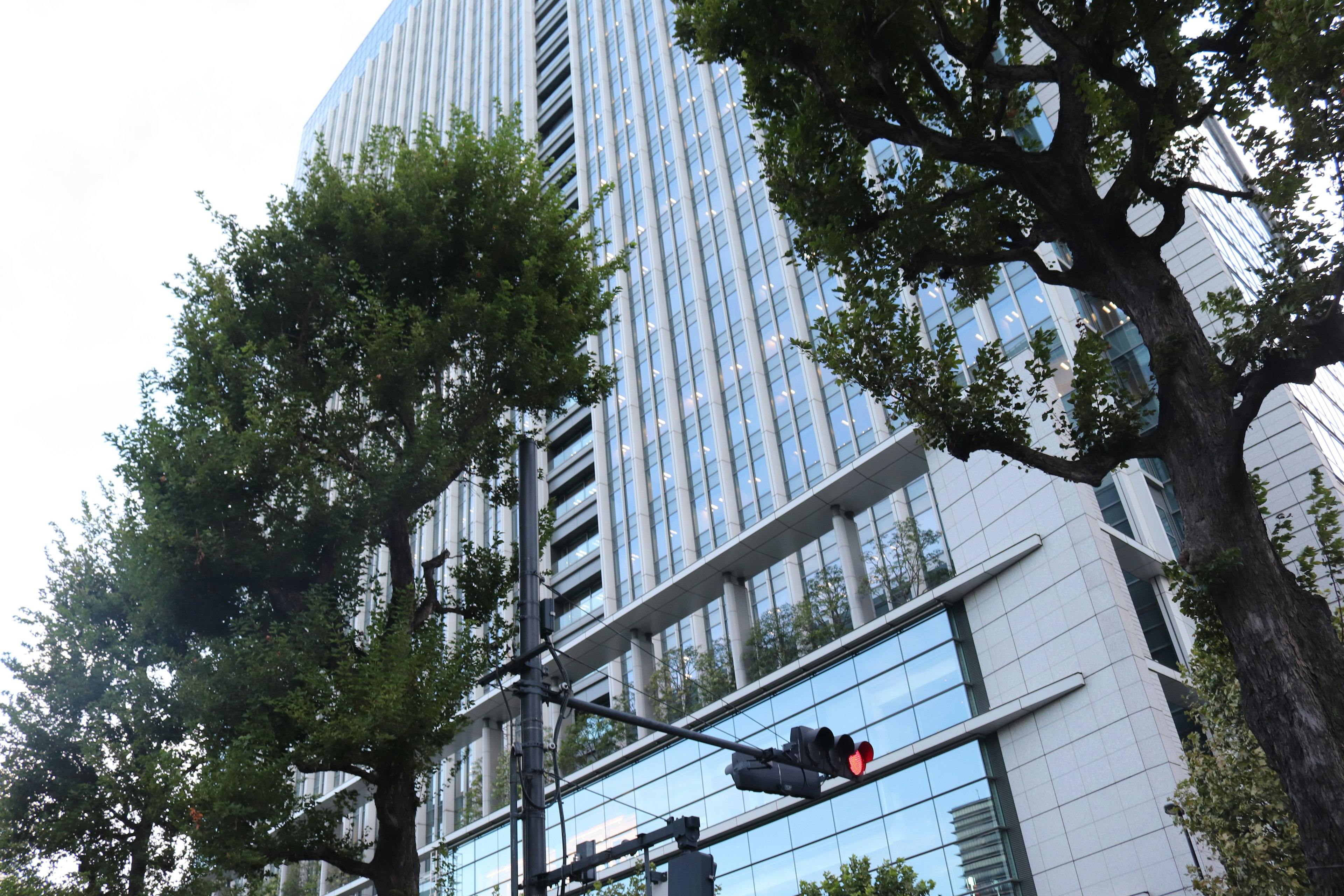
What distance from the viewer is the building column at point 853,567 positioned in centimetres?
3042

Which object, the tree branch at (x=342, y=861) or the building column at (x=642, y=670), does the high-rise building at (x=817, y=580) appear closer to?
the building column at (x=642, y=670)

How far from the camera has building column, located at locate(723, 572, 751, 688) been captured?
32.4 m

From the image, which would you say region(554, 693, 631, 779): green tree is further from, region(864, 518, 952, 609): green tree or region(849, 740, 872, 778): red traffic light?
region(849, 740, 872, 778): red traffic light

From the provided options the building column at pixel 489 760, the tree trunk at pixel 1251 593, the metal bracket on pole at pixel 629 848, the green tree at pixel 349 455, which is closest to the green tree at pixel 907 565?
the green tree at pixel 349 455

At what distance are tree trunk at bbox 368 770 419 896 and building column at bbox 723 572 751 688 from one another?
71.3 feet

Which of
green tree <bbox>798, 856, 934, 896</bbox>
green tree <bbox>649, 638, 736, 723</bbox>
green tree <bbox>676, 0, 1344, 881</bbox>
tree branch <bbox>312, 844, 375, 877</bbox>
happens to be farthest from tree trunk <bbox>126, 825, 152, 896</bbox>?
green tree <bbox>649, 638, 736, 723</bbox>

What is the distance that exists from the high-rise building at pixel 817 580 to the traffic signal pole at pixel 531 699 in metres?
5.28

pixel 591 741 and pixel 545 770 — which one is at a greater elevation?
pixel 591 741

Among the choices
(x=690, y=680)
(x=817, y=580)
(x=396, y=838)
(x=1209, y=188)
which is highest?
(x=817, y=580)

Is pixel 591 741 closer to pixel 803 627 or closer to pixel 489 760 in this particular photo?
pixel 489 760

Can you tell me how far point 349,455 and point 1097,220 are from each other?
956 cm

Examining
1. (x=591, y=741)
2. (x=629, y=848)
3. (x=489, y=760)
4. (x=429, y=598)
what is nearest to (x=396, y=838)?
(x=429, y=598)

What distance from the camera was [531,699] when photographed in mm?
7844

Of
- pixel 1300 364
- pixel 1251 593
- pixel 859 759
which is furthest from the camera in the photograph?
pixel 1300 364
